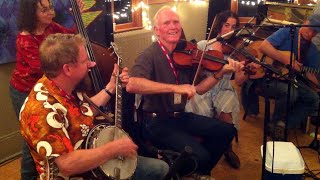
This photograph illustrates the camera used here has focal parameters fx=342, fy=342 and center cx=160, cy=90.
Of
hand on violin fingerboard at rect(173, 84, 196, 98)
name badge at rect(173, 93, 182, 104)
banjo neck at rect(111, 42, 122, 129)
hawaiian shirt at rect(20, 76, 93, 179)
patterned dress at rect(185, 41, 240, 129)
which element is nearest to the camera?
hawaiian shirt at rect(20, 76, 93, 179)

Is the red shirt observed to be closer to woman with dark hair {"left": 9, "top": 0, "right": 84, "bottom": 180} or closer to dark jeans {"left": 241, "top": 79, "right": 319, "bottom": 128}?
woman with dark hair {"left": 9, "top": 0, "right": 84, "bottom": 180}

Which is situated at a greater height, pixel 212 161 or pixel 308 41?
pixel 308 41

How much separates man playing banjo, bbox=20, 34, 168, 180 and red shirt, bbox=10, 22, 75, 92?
2.41 ft

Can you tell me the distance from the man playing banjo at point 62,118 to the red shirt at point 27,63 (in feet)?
2.41

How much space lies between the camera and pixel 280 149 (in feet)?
8.07

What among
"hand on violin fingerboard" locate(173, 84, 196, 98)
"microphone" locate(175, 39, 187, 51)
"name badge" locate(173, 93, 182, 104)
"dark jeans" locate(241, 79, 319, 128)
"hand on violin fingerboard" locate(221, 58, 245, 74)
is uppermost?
"microphone" locate(175, 39, 187, 51)

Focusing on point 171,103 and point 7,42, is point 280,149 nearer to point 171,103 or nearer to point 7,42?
point 171,103

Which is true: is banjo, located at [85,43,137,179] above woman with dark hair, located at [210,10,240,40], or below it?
below

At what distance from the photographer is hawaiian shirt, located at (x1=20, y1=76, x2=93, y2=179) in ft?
4.51

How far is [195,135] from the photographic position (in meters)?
2.49

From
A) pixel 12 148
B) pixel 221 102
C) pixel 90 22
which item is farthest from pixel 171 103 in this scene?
pixel 12 148

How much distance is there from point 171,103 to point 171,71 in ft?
0.74

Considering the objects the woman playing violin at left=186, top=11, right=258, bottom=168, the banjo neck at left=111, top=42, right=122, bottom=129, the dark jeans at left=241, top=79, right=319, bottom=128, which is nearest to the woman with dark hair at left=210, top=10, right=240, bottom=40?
the woman playing violin at left=186, top=11, right=258, bottom=168

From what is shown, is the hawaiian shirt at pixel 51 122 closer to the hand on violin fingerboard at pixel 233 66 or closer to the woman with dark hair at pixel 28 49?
the woman with dark hair at pixel 28 49
